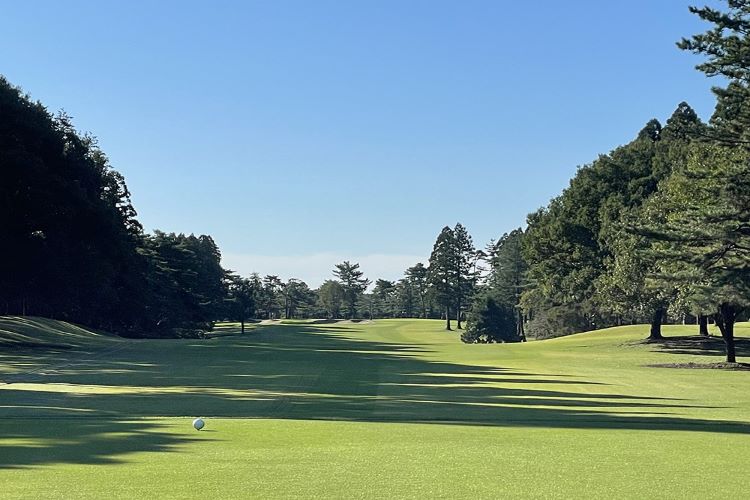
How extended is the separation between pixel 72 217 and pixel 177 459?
128ft

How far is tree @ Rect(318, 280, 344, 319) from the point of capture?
170250mm

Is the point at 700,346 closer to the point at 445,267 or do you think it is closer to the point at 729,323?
the point at 729,323

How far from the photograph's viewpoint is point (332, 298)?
170750 mm

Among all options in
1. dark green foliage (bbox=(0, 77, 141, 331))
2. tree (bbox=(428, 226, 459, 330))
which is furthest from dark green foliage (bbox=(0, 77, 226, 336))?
tree (bbox=(428, 226, 459, 330))

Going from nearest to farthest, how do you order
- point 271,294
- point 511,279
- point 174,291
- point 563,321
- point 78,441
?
point 78,441 < point 174,291 < point 563,321 < point 511,279 < point 271,294

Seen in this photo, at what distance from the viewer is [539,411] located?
2009 centimetres

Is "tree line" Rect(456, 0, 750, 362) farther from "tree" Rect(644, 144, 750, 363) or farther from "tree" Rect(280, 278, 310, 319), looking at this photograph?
"tree" Rect(280, 278, 310, 319)

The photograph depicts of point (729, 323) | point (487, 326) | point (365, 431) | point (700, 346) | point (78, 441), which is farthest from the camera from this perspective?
point (487, 326)

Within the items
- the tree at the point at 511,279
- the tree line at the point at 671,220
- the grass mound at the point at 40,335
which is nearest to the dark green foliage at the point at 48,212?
the grass mound at the point at 40,335

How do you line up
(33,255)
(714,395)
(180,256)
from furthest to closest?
(180,256), (33,255), (714,395)

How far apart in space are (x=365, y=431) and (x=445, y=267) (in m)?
115

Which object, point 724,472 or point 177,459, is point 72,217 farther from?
point 724,472

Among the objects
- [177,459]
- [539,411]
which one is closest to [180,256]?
[539,411]

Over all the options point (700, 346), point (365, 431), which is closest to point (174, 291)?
point (700, 346)
